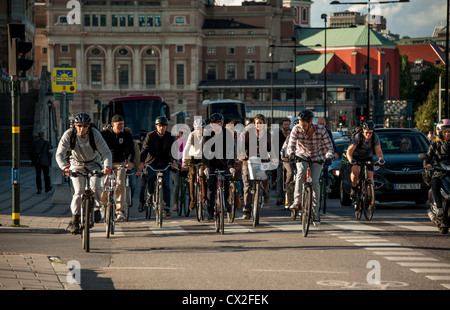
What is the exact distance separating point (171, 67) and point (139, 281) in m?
126

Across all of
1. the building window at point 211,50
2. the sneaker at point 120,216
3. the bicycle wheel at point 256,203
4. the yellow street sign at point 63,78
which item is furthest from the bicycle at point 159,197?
the building window at point 211,50

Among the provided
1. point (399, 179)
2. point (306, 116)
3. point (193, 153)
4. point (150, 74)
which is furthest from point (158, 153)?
point (150, 74)

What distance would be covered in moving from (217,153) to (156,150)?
1600 mm

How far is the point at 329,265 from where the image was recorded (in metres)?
10.6

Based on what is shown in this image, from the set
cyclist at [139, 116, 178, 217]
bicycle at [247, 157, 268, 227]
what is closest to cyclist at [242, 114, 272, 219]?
bicycle at [247, 157, 268, 227]

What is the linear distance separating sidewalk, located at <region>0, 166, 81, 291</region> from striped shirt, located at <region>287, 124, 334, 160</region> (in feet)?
13.2

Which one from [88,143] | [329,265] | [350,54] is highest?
[350,54]

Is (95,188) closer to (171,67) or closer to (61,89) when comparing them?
(61,89)

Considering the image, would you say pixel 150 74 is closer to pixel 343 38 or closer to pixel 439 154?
pixel 343 38

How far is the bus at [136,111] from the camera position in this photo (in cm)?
4309

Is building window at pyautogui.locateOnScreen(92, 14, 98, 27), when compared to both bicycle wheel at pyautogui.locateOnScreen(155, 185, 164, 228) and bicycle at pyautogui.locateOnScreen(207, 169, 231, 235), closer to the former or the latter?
bicycle wheel at pyautogui.locateOnScreen(155, 185, 164, 228)

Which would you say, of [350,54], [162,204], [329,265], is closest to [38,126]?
[162,204]

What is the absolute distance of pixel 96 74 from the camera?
13450 centimetres
